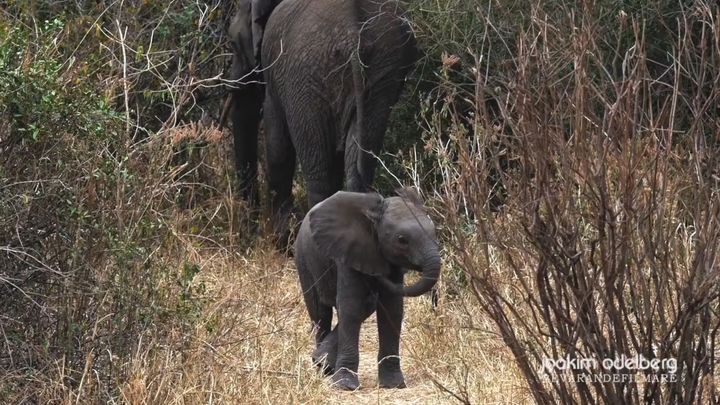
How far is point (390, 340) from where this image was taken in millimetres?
6523

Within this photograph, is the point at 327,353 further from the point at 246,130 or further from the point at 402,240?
the point at 246,130

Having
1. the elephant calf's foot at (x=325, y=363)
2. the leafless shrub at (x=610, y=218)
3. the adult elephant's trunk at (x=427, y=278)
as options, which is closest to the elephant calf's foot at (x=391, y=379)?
the elephant calf's foot at (x=325, y=363)

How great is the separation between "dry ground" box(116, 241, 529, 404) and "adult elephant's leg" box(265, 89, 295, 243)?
1.79 m

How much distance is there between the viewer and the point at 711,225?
13.8 feet

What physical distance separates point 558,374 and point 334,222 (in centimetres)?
213

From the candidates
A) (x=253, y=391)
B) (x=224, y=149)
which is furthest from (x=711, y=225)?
(x=224, y=149)

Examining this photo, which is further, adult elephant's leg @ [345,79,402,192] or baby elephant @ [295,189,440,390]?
adult elephant's leg @ [345,79,402,192]

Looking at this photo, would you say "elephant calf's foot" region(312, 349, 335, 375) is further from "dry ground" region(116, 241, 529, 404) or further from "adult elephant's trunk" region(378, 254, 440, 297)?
"adult elephant's trunk" region(378, 254, 440, 297)

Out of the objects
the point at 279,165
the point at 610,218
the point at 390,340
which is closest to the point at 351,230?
the point at 390,340

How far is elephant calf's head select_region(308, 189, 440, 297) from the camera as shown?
629 cm

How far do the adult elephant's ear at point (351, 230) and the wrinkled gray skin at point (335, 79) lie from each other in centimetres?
144

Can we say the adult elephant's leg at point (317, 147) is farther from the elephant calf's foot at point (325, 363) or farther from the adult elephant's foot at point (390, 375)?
the adult elephant's foot at point (390, 375)

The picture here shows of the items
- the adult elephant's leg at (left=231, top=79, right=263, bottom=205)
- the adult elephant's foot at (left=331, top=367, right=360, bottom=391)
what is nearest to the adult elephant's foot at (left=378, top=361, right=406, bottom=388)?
the adult elephant's foot at (left=331, top=367, right=360, bottom=391)

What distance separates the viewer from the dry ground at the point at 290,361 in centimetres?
566
